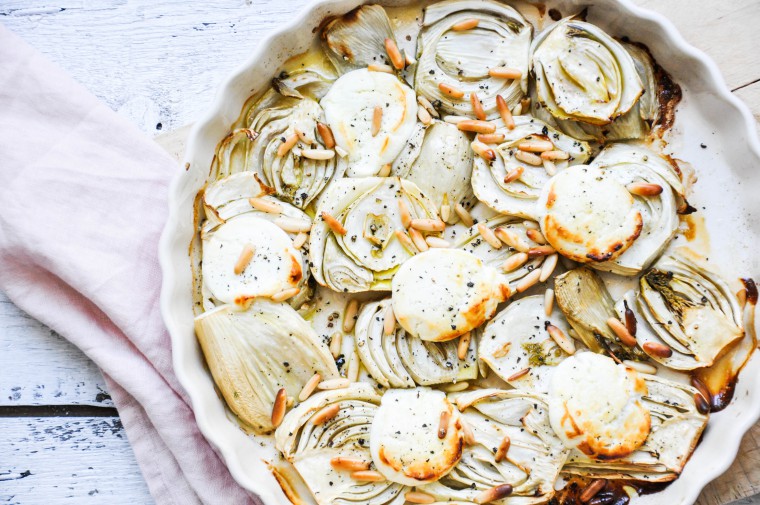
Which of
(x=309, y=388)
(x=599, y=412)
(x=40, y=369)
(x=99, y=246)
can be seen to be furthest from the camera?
(x=40, y=369)

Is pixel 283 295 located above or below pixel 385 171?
below

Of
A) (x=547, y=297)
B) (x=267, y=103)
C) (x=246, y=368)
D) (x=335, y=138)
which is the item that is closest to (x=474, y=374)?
(x=547, y=297)

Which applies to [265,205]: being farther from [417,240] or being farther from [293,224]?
[417,240]

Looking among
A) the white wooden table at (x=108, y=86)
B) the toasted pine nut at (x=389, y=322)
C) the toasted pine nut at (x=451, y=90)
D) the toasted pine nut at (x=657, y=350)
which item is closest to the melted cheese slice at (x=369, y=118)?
the toasted pine nut at (x=451, y=90)

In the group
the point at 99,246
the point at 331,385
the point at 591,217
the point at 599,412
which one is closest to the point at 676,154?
the point at 591,217

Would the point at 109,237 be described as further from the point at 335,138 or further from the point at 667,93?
the point at 667,93

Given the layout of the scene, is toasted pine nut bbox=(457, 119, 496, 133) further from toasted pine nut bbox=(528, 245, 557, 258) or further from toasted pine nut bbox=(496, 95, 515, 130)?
toasted pine nut bbox=(528, 245, 557, 258)

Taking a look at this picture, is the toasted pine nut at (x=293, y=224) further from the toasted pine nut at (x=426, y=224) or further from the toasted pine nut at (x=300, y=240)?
the toasted pine nut at (x=426, y=224)
